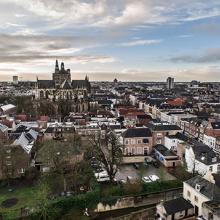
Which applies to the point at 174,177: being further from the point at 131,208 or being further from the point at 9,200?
the point at 9,200

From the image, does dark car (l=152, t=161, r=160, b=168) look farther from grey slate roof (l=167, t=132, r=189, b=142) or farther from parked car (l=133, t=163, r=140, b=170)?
grey slate roof (l=167, t=132, r=189, b=142)

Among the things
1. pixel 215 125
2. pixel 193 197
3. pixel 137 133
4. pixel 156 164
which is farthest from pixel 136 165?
pixel 215 125

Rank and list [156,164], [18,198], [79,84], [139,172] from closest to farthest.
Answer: [18,198], [139,172], [156,164], [79,84]

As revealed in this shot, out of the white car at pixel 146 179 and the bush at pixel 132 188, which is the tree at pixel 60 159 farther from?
the white car at pixel 146 179

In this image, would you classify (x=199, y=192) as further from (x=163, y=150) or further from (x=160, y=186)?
(x=163, y=150)

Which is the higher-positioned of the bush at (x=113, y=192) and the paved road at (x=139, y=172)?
the bush at (x=113, y=192)

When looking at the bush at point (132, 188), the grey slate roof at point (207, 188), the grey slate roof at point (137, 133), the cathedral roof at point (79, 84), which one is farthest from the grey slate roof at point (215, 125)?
the cathedral roof at point (79, 84)

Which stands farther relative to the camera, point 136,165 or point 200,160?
point 136,165
